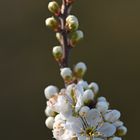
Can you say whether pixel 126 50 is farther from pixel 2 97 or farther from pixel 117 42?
pixel 2 97

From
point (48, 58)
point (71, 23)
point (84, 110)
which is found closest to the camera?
point (84, 110)

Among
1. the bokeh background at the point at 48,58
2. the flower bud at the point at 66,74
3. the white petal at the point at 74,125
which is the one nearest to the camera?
the white petal at the point at 74,125

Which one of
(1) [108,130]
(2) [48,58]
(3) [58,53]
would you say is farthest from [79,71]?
(2) [48,58]

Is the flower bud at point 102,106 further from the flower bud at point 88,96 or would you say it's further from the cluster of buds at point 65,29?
the cluster of buds at point 65,29

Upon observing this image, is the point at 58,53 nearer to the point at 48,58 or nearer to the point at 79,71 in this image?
the point at 79,71

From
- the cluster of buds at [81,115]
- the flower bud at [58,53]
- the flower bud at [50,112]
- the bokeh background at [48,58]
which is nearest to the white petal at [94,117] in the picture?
the cluster of buds at [81,115]

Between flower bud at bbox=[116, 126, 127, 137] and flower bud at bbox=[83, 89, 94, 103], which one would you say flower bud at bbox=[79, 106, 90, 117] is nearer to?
flower bud at bbox=[83, 89, 94, 103]

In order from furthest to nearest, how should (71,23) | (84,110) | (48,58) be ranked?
(48,58), (71,23), (84,110)

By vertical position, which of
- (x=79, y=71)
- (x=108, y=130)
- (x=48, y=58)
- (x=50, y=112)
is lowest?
(x=108, y=130)

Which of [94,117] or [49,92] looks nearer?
[94,117]
